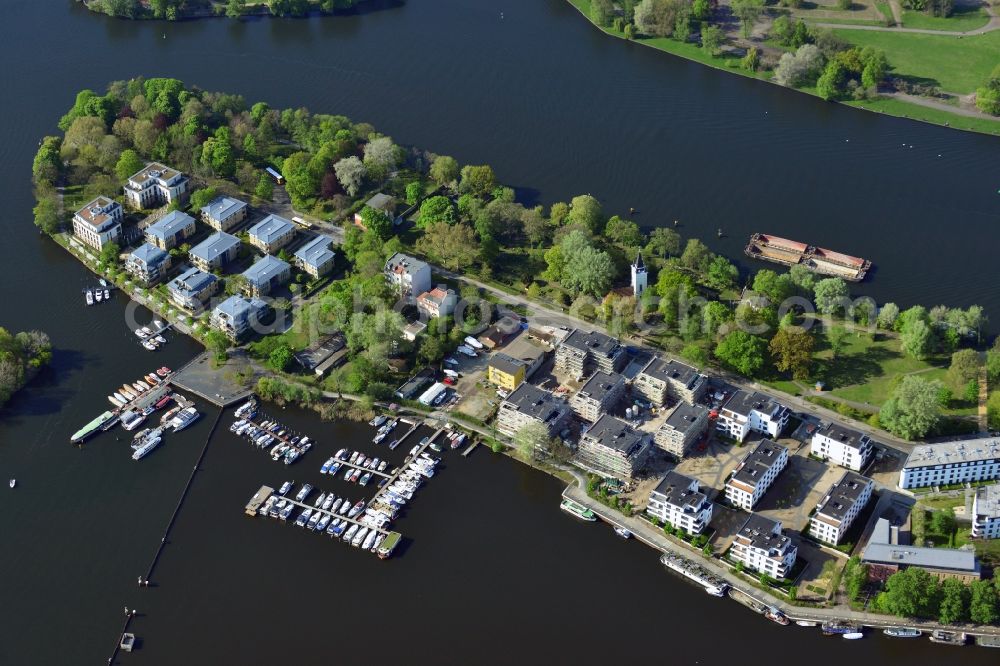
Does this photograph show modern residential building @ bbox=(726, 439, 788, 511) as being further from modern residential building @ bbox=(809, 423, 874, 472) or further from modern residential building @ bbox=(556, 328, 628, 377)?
modern residential building @ bbox=(556, 328, 628, 377)

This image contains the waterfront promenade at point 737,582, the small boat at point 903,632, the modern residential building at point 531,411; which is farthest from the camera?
the modern residential building at point 531,411

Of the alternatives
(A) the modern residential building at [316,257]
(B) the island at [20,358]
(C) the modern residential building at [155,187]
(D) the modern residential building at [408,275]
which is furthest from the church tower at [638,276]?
(B) the island at [20,358]

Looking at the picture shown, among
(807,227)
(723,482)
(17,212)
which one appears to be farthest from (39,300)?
(807,227)

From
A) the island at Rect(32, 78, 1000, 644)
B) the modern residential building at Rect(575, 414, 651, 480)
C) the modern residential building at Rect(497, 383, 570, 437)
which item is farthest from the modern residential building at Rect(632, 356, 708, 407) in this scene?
the modern residential building at Rect(497, 383, 570, 437)

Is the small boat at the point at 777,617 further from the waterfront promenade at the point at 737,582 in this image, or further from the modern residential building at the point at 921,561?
the modern residential building at the point at 921,561

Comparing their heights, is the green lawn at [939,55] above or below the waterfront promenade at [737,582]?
above

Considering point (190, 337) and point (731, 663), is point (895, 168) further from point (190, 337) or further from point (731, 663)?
point (190, 337)
